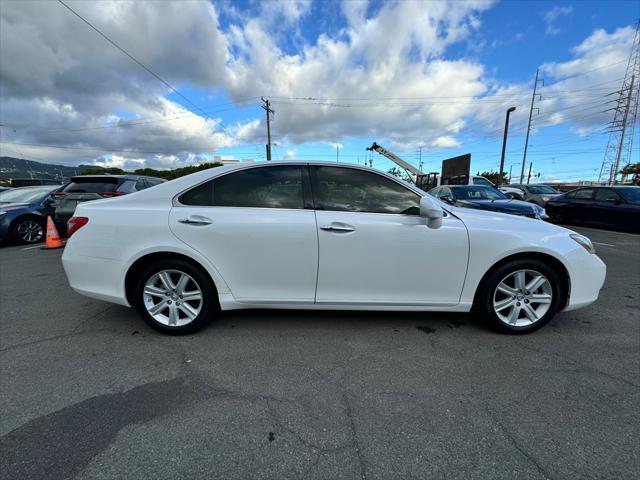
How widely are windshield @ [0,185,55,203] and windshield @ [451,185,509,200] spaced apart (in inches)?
431

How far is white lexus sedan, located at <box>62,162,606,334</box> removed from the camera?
271 centimetres

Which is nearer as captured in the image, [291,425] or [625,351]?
[291,425]

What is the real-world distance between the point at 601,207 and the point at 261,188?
11413 mm

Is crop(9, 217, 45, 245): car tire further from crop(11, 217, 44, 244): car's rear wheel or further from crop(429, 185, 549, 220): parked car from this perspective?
crop(429, 185, 549, 220): parked car

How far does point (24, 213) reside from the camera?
24.6 ft

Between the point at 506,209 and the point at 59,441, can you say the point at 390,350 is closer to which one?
the point at 59,441

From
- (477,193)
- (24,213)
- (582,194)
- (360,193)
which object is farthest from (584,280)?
(24,213)

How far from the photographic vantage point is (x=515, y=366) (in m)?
2.44

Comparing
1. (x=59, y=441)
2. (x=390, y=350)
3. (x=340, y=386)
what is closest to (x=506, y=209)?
(x=390, y=350)

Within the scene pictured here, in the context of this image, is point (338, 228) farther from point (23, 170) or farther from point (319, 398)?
point (23, 170)

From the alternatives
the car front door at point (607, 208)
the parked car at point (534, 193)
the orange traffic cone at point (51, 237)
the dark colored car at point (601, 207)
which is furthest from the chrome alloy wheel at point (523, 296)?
the parked car at point (534, 193)

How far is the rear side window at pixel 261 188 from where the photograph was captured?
2820 millimetres

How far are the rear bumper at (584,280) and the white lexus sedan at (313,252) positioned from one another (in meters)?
0.01

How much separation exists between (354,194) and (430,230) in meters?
0.73
